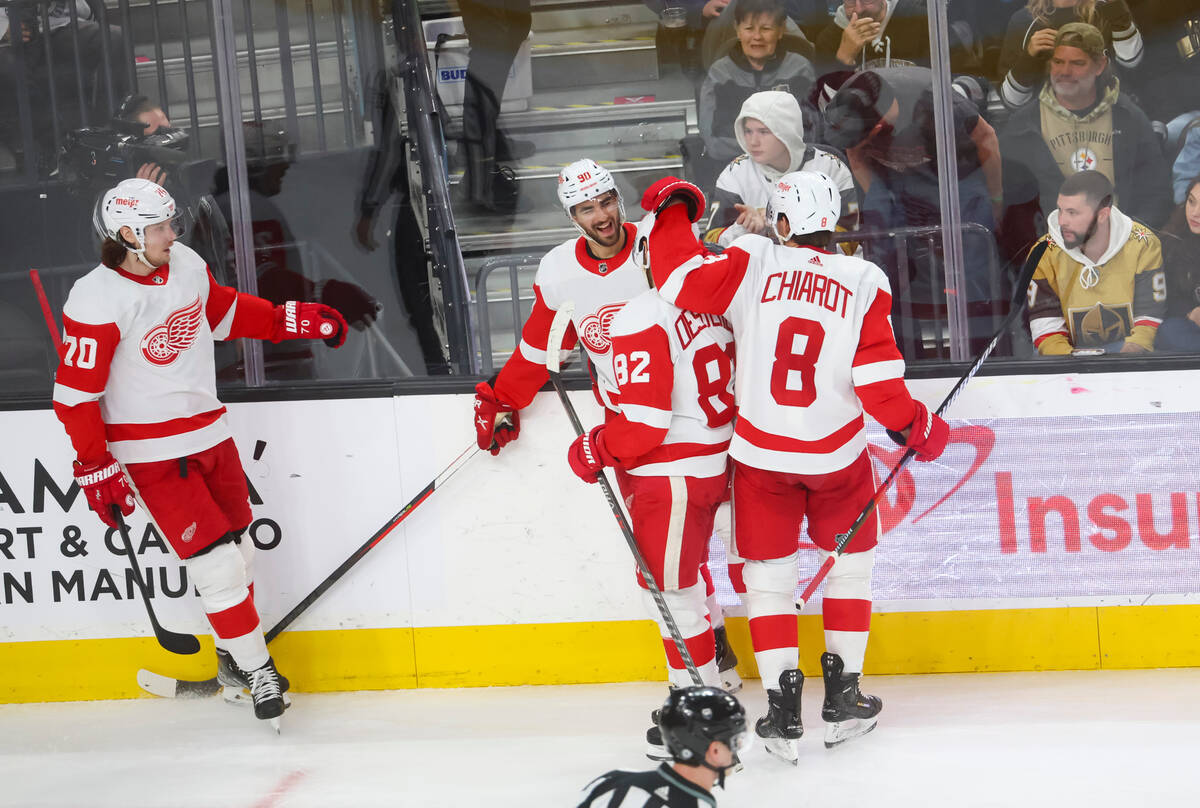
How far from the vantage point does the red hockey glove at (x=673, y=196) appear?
104 inches

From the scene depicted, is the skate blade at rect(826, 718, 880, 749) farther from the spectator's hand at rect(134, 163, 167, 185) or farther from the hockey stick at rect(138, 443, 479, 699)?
the spectator's hand at rect(134, 163, 167, 185)

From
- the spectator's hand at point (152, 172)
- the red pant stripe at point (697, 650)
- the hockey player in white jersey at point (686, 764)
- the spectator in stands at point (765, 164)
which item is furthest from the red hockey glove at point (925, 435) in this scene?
the spectator's hand at point (152, 172)

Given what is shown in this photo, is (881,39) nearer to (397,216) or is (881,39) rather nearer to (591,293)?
(591,293)

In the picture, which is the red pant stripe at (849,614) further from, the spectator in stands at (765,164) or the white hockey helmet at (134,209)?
the white hockey helmet at (134,209)

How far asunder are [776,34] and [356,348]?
1.50 m

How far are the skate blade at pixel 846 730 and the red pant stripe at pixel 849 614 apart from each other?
8.6 inches

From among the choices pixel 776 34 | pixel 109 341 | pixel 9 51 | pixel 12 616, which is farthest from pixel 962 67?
pixel 12 616

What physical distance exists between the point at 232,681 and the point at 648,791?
187cm

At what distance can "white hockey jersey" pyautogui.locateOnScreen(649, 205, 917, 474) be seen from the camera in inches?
103

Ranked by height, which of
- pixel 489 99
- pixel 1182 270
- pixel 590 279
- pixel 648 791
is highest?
pixel 489 99

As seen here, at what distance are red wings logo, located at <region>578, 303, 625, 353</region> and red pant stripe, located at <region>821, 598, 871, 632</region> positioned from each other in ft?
2.54

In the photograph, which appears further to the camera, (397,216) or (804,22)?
(397,216)

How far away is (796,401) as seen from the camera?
8.67ft

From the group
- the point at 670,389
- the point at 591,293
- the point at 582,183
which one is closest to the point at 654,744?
the point at 670,389
